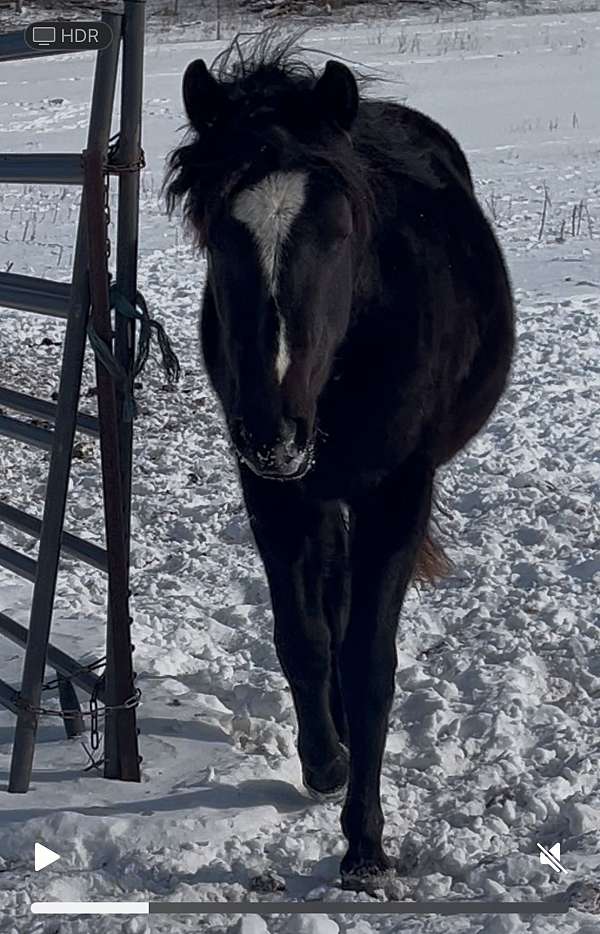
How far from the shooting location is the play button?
3.06 meters

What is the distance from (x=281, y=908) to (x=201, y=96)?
1885 mm

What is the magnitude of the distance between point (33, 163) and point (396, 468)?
1.20 meters

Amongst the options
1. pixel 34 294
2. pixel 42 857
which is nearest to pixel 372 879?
pixel 42 857

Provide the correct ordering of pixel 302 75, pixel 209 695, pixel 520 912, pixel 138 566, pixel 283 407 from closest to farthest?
1. pixel 283 407
2. pixel 520 912
3. pixel 302 75
4. pixel 209 695
5. pixel 138 566

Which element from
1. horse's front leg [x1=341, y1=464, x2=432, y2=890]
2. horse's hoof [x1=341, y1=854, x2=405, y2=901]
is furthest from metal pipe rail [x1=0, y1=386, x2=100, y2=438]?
horse's hoof [x1=341, y1=854, x2=405, y2=901]

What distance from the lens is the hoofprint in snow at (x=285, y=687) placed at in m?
3.05

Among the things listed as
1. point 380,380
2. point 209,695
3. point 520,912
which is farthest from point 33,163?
point 520,912

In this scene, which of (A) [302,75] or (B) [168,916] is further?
(A) [302,75]

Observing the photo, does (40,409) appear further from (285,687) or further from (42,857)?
(285,687)

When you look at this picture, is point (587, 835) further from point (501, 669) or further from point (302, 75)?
point (302, 75)

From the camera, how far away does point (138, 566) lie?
5242 mm

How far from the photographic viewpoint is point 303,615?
3.47 meters

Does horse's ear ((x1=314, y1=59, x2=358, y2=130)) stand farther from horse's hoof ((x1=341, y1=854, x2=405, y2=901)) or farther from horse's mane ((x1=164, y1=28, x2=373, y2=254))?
horse's hoof ((x1=341, y1=854, x2=405, y2=901))

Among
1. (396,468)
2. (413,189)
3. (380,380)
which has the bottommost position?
(396,468)
